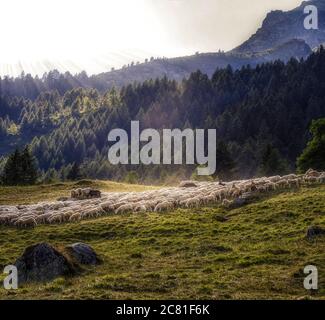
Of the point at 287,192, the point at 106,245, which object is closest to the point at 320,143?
the point at 287,192

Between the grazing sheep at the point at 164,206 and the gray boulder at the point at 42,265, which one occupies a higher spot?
the grazing sheep at the point at 164,206

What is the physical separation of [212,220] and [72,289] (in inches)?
727

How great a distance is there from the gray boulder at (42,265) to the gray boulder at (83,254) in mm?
1579

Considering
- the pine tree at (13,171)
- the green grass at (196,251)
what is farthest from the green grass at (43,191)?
the pine tree at (13,171)

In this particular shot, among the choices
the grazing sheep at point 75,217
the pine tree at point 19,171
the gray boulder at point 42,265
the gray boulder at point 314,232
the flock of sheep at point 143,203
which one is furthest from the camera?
the pine tree at point 19,171

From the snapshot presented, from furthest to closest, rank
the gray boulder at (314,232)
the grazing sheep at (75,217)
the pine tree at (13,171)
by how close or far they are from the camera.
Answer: the pine tree at (13,171) → the grazing sheep at (75,217) → the gray boulder at (314,232)

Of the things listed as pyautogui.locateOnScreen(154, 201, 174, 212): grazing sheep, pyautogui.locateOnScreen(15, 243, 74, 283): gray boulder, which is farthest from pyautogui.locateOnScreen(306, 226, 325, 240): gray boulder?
pyautogui.locateOnScreen(154, 201, 174, 212): grazing sheep

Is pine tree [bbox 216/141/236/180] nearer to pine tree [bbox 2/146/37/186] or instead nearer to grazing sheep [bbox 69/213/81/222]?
pine tree [bbox 2/146/37/186]

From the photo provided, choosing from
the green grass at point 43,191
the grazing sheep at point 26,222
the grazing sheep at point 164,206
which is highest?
the grazing sheep at point 164,206

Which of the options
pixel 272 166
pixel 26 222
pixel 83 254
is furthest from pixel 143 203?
pixel 272 166

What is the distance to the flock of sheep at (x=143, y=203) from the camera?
43812 mm

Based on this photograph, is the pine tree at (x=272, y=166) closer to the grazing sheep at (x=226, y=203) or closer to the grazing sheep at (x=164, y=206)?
the grazing sheep at (x=226, y=203)

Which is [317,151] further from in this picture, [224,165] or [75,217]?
[75,217]
